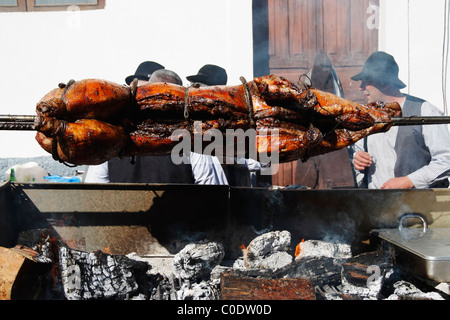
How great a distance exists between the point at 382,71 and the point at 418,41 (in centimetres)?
223

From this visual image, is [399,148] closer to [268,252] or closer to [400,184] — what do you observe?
[400,184]

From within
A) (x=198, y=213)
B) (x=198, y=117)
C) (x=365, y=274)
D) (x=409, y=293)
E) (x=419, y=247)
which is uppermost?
(x=198, y=117)

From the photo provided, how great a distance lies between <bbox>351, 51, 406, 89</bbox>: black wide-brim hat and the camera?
4.79m

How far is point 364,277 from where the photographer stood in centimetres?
309

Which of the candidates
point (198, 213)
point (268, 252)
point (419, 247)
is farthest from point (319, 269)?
point (198, 213)

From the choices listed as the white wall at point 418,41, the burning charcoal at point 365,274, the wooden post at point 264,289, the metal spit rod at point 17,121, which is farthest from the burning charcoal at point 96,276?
the white wall at point 418,41

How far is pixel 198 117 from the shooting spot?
9.14 ft

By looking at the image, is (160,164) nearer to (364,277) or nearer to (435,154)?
(364,277)

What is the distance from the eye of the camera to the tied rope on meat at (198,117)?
2465 millimetres

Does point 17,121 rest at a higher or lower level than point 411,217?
higher

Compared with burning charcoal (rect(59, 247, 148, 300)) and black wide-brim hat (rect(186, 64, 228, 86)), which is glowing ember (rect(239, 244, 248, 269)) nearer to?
burning charcoal (rect(59, 247, 148, 300))

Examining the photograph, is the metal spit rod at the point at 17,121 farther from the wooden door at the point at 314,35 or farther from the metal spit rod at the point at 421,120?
the wooden door at the point at 314,35

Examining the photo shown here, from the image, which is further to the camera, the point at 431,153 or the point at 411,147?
the point at 411,147

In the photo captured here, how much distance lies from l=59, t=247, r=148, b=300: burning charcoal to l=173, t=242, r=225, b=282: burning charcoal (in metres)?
0.41
